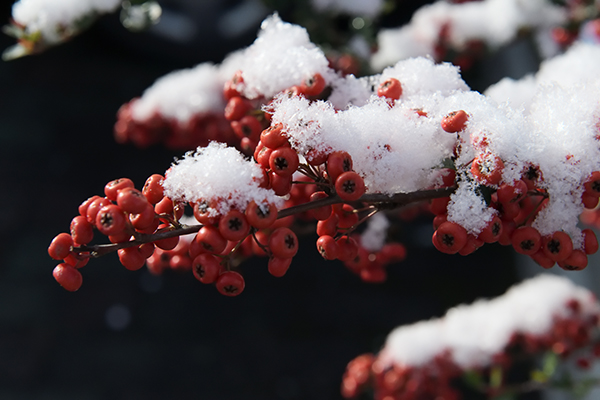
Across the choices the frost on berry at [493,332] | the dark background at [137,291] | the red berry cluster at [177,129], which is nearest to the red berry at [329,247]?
the red berry cluster at [177,129]

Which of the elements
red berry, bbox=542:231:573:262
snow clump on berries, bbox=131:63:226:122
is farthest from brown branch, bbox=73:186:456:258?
snow clump on berries, bbox=131:63:226:122

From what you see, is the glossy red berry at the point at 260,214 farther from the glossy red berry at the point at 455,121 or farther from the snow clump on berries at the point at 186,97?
the snow clump on berries at the point at 186,97

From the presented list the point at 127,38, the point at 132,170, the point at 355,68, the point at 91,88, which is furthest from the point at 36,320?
the point at 355,68

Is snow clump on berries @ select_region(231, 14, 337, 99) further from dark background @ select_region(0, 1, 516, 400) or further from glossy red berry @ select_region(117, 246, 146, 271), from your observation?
dark background @ select_region(0, 1, 516, 400)

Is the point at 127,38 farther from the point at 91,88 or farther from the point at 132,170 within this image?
the point at 132,170

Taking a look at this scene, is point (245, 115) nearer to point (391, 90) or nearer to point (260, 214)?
point (391, 90)
